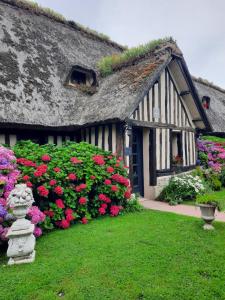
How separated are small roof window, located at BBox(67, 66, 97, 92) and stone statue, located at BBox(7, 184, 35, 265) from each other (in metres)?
6.54

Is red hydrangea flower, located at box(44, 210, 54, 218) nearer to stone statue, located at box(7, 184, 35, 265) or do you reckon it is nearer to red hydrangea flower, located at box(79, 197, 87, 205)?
red hydrangea flower, located at box(79, 197, 87, 205)

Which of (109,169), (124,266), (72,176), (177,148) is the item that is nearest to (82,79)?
(177,148)

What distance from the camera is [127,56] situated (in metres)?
9.84

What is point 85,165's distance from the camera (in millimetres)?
6336

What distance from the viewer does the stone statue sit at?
382 cm

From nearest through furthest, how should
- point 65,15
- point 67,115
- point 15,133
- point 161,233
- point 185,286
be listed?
point 185,286 < point 161,233 < point 15,133 < point 67,115 < point 65,15

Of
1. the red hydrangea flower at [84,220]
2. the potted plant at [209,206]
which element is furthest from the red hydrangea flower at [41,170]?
the potted plant at [209,206]

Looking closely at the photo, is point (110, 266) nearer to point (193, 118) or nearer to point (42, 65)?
point (42, 65)

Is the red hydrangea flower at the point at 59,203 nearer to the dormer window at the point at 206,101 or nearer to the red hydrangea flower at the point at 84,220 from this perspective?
the red hydrangea flower at the point at 84,220

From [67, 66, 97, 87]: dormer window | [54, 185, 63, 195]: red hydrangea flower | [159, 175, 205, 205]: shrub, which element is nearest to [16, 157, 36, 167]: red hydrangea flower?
[54, 185, 63, 195]: red hydrangea flower

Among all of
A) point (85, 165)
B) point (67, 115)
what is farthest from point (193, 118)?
point (85, 165)

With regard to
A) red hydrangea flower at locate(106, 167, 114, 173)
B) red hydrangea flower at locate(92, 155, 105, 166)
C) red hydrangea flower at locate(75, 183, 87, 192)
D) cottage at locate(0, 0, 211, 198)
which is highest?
cottage at locate(0, 0, 211, 198)

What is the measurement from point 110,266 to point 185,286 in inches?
42.7

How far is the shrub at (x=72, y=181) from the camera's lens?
17.8 feet
